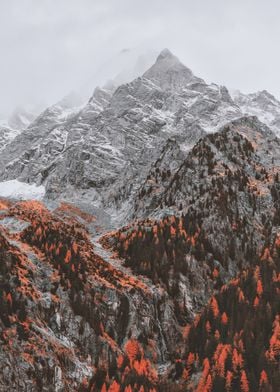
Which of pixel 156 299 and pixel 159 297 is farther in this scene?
pixel 159 297

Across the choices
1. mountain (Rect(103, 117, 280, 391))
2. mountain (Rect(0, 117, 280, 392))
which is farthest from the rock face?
mountain (Rect(103, 117, 280, 391))

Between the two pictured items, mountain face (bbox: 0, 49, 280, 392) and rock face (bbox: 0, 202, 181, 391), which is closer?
rock face (bbox: 0, 202, 181, 391)

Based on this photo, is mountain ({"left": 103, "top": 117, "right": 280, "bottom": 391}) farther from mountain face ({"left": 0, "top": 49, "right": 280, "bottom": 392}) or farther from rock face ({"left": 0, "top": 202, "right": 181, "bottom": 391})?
rock face ({"left": 0, "top": 202, "right": 181, "bottom": 391})

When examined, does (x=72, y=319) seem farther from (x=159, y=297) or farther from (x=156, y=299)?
(x=159, y=297)

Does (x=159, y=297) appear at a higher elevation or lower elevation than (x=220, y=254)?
lower

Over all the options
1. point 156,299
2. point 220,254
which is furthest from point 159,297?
point 220,254

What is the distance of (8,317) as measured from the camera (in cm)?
5678

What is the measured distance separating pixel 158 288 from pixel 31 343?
36057mm

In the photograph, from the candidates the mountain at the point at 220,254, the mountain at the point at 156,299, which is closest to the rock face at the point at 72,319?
the mountain at the point at 156,299

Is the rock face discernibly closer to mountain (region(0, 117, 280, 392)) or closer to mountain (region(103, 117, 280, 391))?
mountain (region(0, 117, 280, 392))

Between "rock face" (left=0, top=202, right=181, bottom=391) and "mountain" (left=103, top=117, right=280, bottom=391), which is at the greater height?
"mountain" (left=103, top=117, right=280, bottom=391)

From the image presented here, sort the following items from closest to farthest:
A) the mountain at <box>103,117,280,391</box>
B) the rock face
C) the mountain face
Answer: the rock face → the mountain face → the mountain at <box>103,117,280,391</box>

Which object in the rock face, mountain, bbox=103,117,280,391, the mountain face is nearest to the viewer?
the rock face

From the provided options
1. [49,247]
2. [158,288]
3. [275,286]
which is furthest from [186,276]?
[49,247]
